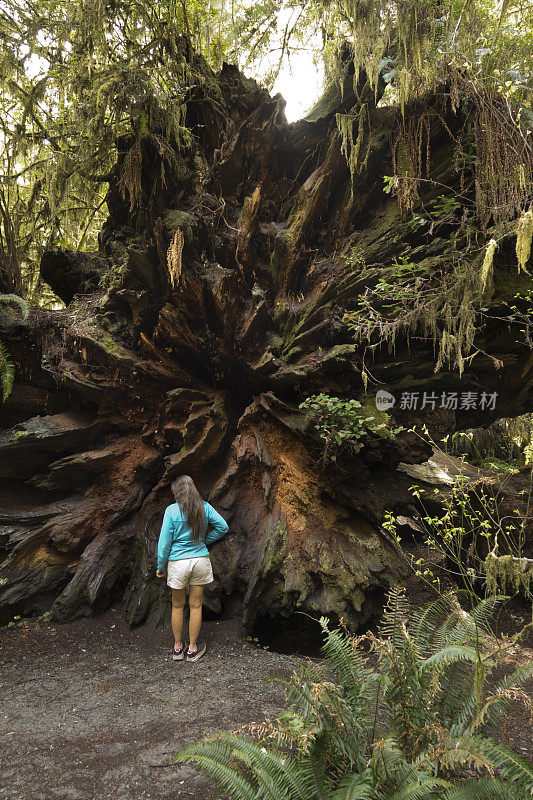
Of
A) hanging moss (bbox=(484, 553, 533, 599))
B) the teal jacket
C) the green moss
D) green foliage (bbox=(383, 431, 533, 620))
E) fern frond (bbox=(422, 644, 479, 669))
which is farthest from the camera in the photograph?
the green moss

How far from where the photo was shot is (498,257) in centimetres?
541

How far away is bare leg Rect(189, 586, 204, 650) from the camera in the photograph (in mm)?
4406

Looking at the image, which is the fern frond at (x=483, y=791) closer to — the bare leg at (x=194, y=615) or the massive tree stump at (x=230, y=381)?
the massive tree stump at (x=230, y=381)

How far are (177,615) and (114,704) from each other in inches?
39.1

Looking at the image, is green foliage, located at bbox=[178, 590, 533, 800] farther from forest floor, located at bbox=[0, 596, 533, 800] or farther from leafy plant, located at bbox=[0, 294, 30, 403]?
leafy plant, located at bbox=[0, 294, 30, 403]

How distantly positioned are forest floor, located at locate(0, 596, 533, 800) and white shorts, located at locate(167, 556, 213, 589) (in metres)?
0.84

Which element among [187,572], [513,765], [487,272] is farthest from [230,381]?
[513,765]

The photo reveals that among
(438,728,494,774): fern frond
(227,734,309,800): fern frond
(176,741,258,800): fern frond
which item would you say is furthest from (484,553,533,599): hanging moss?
(176,741,258,800): fern frond

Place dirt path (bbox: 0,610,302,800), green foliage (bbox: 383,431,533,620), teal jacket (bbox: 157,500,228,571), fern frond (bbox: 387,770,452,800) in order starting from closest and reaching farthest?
fern frond (bbox: 387,770,452,800)
dirt path (bbox: 0,610,302,800)
green foliage (bbox: 383,431,533,620)
teal jacket (bbox: 157,500,228,571)

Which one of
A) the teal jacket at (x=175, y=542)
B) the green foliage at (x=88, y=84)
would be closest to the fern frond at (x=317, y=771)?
the teal jacket at (x=175, y=542)

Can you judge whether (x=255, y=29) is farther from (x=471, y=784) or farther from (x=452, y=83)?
(x=471, y=784)

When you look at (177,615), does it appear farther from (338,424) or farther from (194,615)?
(338,424)

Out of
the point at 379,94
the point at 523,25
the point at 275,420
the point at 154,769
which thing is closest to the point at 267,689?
the point at 154,769

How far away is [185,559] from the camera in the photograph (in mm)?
4484
